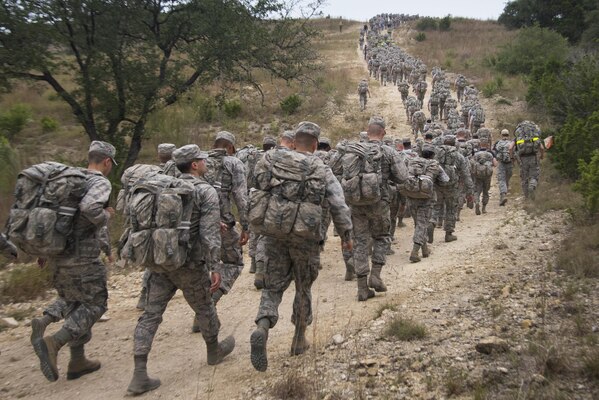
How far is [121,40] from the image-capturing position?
1210 cm

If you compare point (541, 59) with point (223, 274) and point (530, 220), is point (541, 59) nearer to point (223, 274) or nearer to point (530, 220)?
point (530, 220)

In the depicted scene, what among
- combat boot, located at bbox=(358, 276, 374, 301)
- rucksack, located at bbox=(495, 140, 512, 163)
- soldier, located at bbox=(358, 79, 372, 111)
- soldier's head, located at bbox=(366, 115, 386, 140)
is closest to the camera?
combat boot, located at bbox=(358, 276, 374, 301)

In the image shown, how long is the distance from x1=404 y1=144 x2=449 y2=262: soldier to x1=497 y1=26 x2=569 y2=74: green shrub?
82.5ft

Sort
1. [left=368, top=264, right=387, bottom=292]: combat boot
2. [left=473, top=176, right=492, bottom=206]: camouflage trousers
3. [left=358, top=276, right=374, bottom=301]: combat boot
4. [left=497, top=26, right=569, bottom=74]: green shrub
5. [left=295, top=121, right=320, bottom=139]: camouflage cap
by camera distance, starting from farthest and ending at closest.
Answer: [left=497, top=26, right=569, bottom=74]: green shrub
[left=473, top=176, right=492, bottom=206]: camouflage trousers
[left=368, top=264, right=387, bottom=292]: combat boot
[left=358, top=276, right=374, bottom=301]: combat boot
[left=295, top=121, right=320, bottom=139]: camouflage cap

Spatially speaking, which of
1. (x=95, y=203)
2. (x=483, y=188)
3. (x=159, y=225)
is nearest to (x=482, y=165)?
(x=483, y=188)

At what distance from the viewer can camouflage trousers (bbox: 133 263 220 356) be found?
3867mm

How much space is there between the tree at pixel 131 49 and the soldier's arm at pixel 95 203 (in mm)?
8273

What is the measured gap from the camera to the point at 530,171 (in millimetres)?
10930

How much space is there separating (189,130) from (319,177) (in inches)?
611

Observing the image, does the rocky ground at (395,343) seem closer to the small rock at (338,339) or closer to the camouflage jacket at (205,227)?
the small rock at (338,339)

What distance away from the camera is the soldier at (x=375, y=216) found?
5.70m

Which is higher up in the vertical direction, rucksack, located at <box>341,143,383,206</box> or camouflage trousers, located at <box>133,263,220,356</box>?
rucksack, located at <box>341,143,383,206</box>

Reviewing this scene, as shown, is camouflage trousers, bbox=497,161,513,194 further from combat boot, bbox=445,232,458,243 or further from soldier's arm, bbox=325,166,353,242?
soldier's arm, bbox=325,166,353,242

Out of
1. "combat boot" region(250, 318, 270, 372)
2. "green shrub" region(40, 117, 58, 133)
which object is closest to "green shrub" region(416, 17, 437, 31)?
"green shrub" region(40, 117, 58, 133)
